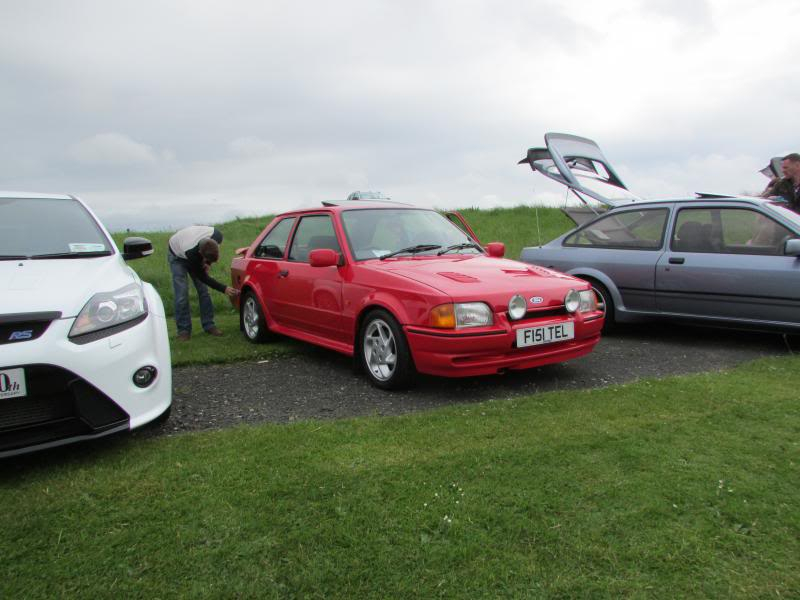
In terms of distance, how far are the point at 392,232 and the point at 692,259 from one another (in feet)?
10.1

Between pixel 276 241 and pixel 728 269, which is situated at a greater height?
pixel 276 241

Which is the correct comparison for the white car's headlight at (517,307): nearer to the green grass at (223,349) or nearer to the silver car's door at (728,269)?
the silver car's door at (728,269)

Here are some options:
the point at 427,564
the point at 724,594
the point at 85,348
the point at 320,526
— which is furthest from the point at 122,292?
the point at 724,594

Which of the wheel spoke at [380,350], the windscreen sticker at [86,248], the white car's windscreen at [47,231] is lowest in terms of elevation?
the wheel spoke at [380,350]

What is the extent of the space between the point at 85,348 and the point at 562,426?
275cm

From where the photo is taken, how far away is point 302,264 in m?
5.97

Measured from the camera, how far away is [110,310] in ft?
11.4

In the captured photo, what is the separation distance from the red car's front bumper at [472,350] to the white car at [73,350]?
1738mm

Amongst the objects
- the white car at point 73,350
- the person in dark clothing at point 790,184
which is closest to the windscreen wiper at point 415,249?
the white car at point 73,350

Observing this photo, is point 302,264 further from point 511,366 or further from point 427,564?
point 427,564

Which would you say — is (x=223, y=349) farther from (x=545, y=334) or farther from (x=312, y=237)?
(x=545, y=334)

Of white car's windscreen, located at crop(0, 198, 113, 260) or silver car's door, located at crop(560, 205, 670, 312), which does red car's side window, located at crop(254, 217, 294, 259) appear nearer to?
white car's windscreen, located at crop(0, 198, 113, 260)

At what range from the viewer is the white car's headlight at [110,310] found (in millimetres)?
3297

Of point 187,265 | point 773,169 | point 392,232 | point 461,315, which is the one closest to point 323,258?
point 392,232
